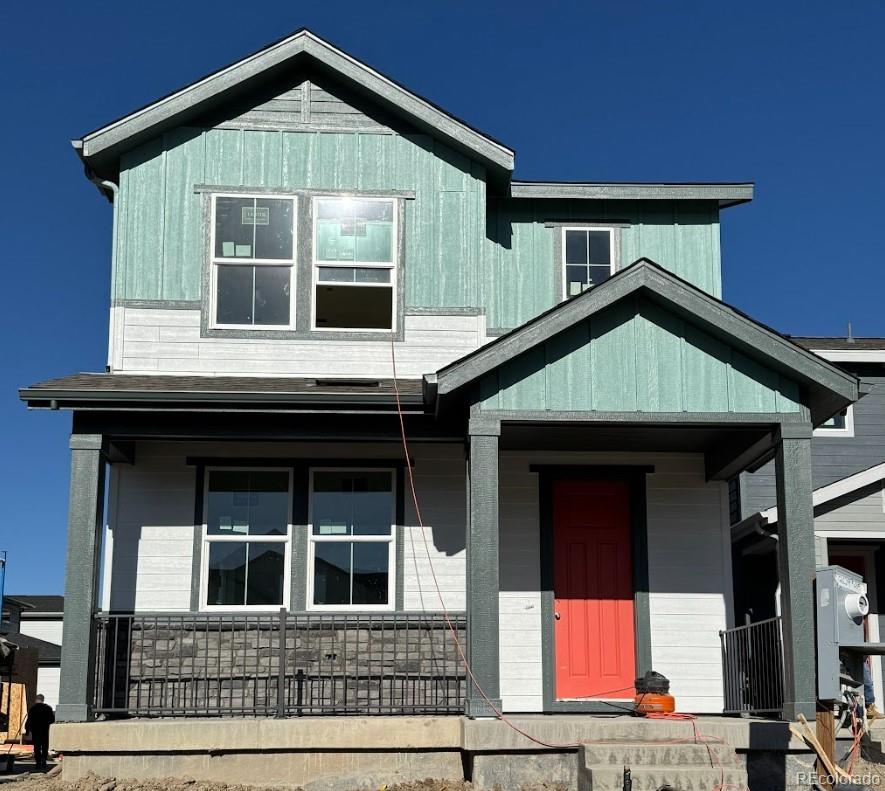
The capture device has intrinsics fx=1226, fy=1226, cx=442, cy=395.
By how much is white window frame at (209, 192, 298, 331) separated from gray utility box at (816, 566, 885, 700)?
680 cm

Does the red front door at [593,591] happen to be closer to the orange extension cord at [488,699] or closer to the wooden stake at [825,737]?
the orange extension cord at [488,699]

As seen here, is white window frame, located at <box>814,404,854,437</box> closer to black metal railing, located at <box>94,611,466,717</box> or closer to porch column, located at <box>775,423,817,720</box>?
porch column, located at <box>775,423,817,720</box>

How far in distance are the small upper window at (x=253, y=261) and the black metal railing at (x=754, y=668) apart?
5.81m

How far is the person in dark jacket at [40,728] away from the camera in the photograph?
64.4ft

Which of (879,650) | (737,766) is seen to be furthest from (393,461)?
(879,650)

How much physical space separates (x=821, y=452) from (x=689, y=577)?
18.9 feet

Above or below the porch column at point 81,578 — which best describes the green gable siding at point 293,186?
above

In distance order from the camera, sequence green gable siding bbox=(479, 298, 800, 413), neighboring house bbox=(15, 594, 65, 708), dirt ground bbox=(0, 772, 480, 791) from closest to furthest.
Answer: dirt ground bbox=(0, 772, 480, 791), green gable siding bbox=(479, 298, 800, 413), neighboring house bbox=(15, 594, 65, 708)

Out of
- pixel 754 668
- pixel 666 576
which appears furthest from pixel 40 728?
pixel 754 668

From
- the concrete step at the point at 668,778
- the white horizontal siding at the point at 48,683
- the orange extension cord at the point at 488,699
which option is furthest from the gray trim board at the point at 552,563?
the white horizontal siding at the point at 48,683

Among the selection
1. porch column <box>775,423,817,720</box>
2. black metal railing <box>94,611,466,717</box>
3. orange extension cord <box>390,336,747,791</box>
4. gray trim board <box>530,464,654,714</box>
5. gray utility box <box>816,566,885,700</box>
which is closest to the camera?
gray utility box <box>816,566,885,700</box>

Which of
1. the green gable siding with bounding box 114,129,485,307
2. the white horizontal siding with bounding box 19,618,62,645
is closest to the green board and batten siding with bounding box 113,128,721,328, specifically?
the green gable siding with bounding box 114,129,485,307

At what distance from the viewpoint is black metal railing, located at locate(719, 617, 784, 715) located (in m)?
11.5

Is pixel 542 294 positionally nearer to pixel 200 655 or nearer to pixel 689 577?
pixel 689 577
